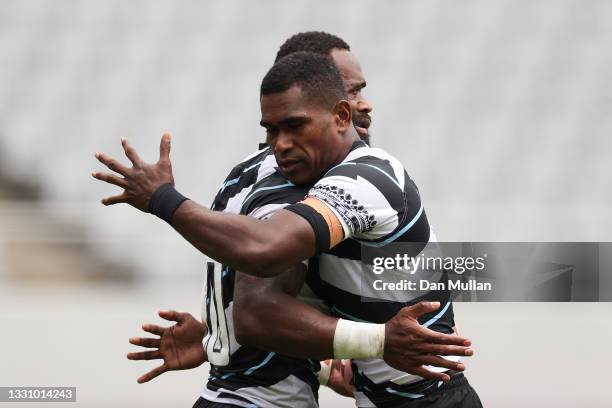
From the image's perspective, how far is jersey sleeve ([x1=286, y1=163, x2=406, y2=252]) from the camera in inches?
81.1

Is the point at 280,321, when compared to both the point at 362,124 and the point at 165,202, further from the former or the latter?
the point at 362,124

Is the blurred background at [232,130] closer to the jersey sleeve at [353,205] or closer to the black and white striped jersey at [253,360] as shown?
the black and white striped jersey at [253,360]

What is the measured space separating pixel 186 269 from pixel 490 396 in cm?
188

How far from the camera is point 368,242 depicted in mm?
2229

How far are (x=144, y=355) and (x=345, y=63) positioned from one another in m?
1.01

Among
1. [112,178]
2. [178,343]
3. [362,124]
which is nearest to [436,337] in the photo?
[112,178]

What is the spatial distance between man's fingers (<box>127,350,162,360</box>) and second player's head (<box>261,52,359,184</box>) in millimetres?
673

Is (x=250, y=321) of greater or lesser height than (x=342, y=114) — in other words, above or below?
below

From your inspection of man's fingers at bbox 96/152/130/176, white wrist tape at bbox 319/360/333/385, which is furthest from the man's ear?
white wrist tape at bbox 319/360/333/385

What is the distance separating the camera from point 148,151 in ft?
20.1

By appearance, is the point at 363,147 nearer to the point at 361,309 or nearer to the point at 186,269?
the point at 361,309

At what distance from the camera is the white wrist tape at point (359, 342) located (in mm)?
2111

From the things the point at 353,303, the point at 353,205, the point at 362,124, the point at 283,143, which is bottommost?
the point at 353,303

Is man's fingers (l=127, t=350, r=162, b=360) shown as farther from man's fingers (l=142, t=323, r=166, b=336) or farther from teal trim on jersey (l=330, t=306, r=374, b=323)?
teal trim on jersey (l=330, t=306, r=374, b=323)
